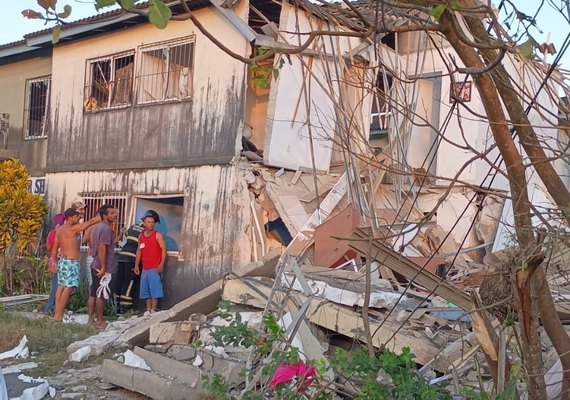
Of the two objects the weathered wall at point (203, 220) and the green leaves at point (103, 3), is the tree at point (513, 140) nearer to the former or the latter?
the green leaves at point (103, 3)

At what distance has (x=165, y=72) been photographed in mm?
11797

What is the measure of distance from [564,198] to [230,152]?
8235mm

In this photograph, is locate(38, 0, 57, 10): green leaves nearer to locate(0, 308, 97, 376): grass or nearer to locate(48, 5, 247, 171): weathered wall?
locate(0, 308, 97, 376): grass

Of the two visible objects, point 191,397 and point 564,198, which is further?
point 191,397

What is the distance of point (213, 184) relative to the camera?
1079 centimetres

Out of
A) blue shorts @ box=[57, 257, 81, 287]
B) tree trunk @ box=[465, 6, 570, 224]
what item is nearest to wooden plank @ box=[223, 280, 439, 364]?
tree trunk @ box=[465, 6, 570, 224]

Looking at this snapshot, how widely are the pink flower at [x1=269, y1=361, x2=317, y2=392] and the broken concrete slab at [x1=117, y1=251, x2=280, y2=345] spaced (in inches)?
153

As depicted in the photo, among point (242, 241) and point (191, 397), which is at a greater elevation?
point (242, 241)

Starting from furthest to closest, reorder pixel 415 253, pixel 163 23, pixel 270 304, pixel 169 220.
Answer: pixel 169 220 < pixel 415 253 < pixel 270 304 < pixel 163 23

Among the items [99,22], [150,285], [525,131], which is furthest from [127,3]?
[99,22]

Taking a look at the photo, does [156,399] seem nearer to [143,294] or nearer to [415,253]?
[143,294]

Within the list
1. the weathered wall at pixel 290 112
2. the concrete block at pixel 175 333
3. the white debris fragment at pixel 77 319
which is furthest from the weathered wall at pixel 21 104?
the concrete block at pixel 175 333

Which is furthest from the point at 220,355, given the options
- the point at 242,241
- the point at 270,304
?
the point at 242,241

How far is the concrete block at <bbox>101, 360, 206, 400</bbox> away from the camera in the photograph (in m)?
5.91
